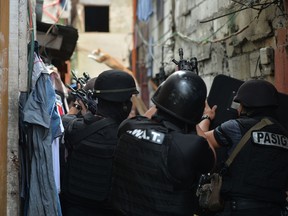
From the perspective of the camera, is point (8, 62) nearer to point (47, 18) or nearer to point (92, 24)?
point (47, 18)

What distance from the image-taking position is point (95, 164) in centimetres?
408

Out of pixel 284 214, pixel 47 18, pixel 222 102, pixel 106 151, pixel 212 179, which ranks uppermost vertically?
pixel 47 18

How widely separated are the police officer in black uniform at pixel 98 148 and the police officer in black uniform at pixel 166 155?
757 mm

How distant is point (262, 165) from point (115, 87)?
4.53ft

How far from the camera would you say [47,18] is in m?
10.1

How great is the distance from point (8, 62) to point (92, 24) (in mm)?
24280

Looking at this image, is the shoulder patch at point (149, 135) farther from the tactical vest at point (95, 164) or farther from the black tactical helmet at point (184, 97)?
the tactical vest at point (95, 164)

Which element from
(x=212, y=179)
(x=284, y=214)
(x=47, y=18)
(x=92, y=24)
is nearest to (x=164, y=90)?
(x=212, y=179)


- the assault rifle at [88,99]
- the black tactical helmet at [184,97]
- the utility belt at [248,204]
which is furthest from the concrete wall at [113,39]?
the black tactical helmet at [184,97]

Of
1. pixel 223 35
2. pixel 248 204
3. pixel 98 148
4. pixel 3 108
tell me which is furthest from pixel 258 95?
pixel 223 35

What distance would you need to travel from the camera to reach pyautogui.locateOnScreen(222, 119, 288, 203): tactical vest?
4.04 meters

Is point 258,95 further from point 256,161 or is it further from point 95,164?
point 95,164

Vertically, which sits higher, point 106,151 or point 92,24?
point 92,24

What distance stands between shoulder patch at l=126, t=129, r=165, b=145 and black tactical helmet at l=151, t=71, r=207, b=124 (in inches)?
6.5
